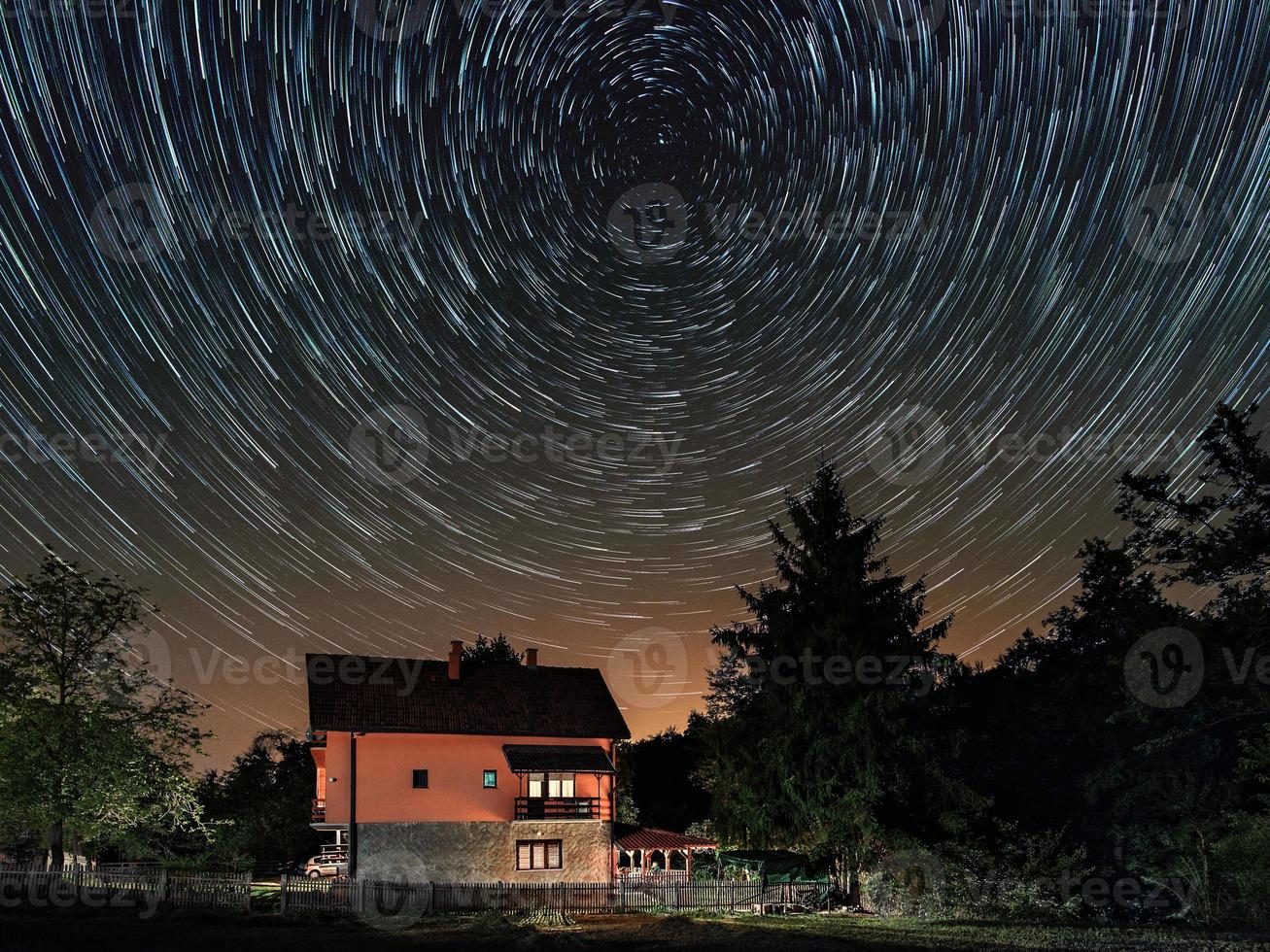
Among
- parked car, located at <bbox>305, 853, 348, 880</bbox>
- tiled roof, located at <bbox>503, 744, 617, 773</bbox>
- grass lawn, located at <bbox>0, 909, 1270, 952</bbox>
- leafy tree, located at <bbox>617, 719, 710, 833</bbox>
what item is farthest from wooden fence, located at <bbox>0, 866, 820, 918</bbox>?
leafy tree, located at <bbox>617, 719, 710, 833</bbox>

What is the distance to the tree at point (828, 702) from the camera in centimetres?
3616

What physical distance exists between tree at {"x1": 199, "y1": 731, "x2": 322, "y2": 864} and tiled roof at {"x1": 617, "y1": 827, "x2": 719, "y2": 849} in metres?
16.7

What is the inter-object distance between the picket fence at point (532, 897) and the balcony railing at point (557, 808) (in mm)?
7532

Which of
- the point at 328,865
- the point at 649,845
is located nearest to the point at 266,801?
the point at 328,865

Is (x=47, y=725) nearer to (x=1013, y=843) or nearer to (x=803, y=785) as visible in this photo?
(x=803, y=785)

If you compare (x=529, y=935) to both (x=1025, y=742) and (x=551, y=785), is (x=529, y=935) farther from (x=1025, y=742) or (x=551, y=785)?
(x=1025, y=742)

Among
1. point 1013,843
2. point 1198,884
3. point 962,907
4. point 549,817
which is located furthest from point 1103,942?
point 549,817

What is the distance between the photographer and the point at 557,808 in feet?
140

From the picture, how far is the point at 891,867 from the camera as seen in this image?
113 ft

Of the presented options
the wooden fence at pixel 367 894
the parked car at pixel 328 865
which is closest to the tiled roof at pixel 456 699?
the parked car at pixel 328 865

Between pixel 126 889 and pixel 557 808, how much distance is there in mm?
16193

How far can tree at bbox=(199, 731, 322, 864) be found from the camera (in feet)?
185

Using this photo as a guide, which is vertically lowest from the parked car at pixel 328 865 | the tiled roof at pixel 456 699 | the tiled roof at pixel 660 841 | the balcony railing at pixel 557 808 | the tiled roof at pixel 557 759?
the parked car at pixel 328 865

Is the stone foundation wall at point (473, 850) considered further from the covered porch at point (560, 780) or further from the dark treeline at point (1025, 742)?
the dark treeline at point (1025, 742)
